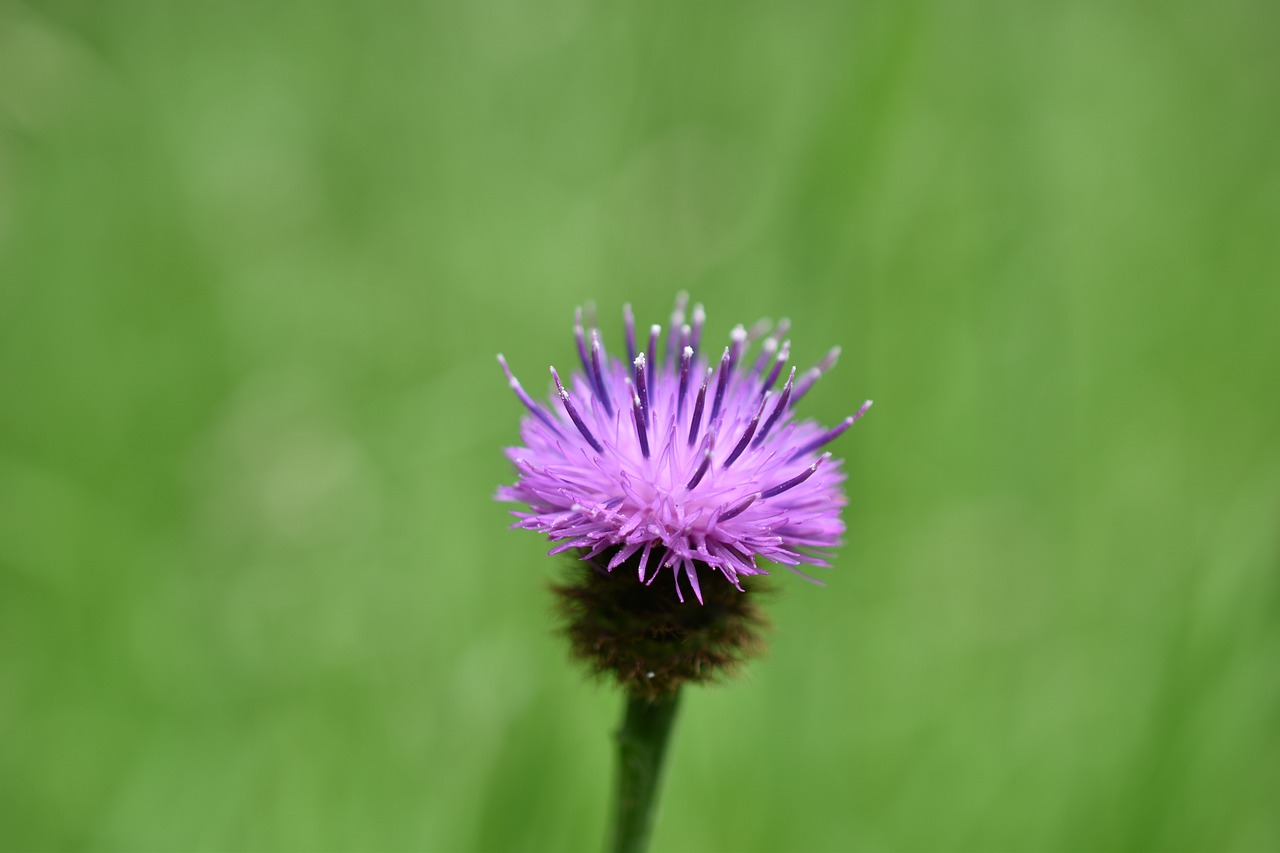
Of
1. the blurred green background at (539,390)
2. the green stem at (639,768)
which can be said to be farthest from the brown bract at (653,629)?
the blurred green background at (539,390)

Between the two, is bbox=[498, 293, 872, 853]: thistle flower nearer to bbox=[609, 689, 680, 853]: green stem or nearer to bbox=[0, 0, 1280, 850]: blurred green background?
bbox=[609, 689, 680, 853]: green stem

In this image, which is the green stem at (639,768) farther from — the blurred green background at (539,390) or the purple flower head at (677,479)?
the blurred green background at (539,390)

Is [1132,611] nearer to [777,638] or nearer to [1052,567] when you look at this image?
[1052,567]

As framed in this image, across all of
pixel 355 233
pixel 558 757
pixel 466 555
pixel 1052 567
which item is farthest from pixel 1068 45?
pixel 558 757


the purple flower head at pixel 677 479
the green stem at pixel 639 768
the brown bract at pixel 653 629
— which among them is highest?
the purple flower head at pixel 677 479

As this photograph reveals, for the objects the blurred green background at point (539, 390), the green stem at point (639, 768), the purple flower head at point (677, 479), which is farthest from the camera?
the blurred green background at point (539, 390)

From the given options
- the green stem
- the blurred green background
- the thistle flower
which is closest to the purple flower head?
the thistle flower
